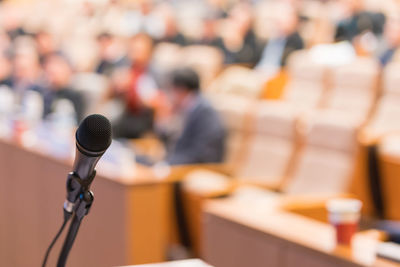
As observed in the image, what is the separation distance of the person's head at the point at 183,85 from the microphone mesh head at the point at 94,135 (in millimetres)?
1967

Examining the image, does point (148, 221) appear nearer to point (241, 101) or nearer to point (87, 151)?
point (241, 101)

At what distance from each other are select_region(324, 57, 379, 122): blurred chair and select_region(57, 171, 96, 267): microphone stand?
271 centimetres

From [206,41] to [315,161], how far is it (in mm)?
3078

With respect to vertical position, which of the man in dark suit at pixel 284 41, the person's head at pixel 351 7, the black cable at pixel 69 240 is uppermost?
the person's head at pixel 351 7

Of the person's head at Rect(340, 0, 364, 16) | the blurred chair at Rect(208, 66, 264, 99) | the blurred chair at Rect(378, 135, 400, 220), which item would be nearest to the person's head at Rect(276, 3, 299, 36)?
the person's head at Rect(340, 0, 364, 16)

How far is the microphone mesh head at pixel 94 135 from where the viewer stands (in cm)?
75

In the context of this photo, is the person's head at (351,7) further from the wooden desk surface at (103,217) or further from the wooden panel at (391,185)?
the wooden desk surface at (103,217)

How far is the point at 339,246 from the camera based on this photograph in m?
1.41

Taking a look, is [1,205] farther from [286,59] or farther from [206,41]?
Answer: [206,41]

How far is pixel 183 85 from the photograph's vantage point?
2.76m

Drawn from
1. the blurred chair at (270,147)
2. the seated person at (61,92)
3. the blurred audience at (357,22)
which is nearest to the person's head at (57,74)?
the seated person at (61,92)

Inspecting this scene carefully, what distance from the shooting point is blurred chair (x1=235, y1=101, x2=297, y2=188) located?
271cm

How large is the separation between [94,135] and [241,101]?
7.77 ft

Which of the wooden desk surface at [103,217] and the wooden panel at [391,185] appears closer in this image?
the wooden desk surface at [103,217]
